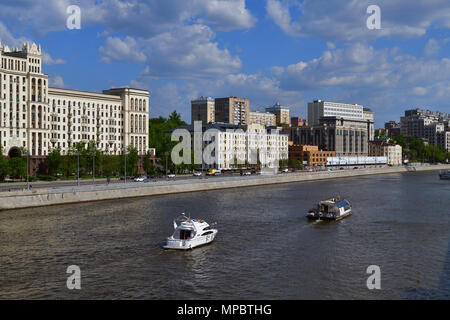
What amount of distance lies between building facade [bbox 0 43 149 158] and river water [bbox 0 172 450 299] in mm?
55132

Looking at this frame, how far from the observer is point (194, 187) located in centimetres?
10081

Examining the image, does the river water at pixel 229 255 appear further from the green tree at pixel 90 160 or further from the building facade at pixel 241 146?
the building facade at pixel 241 146

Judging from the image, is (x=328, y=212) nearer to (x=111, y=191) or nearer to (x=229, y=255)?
(x=229, y=255)

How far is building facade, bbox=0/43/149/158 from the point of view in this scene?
113 m

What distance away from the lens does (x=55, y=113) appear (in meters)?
130

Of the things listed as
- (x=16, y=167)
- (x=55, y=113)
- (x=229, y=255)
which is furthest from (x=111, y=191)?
(x=55, y=113)

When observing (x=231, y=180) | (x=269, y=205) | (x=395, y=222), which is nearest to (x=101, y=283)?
(x=395, y=222)

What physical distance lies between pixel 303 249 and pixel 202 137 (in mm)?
133719

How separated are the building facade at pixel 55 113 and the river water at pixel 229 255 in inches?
2171

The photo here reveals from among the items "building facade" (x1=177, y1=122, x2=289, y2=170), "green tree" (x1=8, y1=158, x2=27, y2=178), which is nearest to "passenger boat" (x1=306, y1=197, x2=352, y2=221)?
"green tree" (x1=8, y1=158, x2=27, y2=178)

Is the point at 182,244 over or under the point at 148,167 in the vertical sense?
under

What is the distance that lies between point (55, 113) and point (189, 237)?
97.0 m
